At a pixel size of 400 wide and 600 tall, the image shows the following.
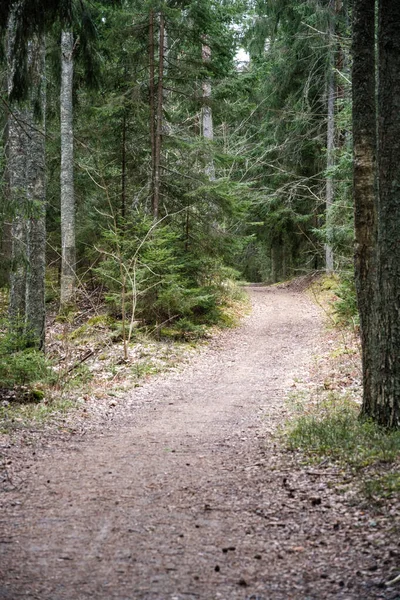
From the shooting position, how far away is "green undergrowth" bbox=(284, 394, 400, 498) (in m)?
4.36

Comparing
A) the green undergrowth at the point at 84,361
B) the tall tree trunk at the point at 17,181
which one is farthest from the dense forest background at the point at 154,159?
the green undergrowth at the point at 84,361

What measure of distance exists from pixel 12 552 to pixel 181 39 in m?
14.4

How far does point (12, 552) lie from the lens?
3523 millimetres

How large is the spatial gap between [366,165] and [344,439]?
332cm

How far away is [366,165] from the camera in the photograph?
20.2 feet

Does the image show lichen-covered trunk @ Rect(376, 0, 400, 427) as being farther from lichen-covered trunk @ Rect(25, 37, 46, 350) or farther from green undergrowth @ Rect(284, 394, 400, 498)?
lichen-covered trunk @ Rect(25, 37, 46, 350)

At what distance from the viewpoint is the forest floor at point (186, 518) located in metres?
3.09

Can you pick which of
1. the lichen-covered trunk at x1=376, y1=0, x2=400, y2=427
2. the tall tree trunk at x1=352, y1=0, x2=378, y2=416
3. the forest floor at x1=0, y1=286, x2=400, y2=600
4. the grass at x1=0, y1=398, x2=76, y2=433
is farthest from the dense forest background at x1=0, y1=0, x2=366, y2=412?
the lichen-covered trunk at x1=376, y1=0, x2=400, y2=427

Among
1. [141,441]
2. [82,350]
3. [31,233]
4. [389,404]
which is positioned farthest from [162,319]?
[389,404]

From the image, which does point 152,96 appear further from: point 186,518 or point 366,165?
point 186,518

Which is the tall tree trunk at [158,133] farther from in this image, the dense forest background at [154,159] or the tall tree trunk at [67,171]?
the tall tree trunk at [67,171]

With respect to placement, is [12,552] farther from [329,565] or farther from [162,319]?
[162,319]

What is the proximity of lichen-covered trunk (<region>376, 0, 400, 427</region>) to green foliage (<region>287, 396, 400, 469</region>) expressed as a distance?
40 centimetres

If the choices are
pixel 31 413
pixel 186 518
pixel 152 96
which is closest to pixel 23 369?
pixel 31 413
